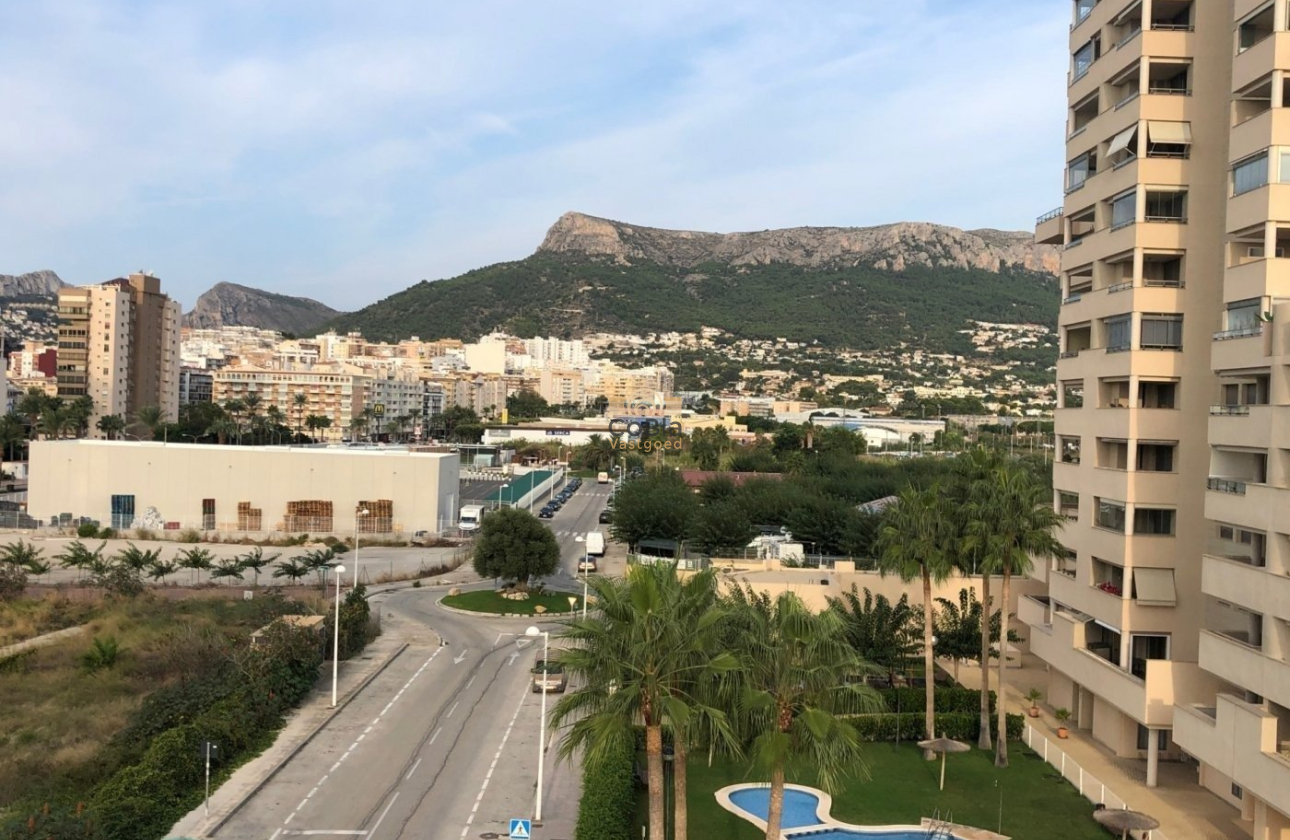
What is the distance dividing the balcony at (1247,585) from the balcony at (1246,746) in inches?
78.8

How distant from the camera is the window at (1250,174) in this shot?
22.9 metres

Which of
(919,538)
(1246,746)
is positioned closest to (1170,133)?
(919,538)

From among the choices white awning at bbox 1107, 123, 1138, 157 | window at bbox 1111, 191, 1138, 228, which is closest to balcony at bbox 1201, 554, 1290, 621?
window at bbox 1111, 191, 1138, 228

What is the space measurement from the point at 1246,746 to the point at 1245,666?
1526 millimetres

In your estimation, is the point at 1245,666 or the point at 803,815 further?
the point at 803,815

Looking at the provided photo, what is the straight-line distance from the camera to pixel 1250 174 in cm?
2344

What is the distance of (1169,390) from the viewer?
28016 millimetres

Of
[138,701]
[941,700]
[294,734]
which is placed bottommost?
[294,734]

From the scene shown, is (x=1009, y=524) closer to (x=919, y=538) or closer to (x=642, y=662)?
(x=919, y=538)

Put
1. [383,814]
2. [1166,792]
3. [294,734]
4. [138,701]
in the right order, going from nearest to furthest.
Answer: [383,814]
[1166,792]
[294,734]
[138,701]

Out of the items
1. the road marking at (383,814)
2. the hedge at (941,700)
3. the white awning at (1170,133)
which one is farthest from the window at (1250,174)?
the road marking at (383,814)

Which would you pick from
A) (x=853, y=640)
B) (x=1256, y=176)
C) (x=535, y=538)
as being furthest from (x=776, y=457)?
(x=1256, y=176)

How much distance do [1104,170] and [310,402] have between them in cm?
15422

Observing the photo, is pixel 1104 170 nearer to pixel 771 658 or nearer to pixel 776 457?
pixel 771 658
